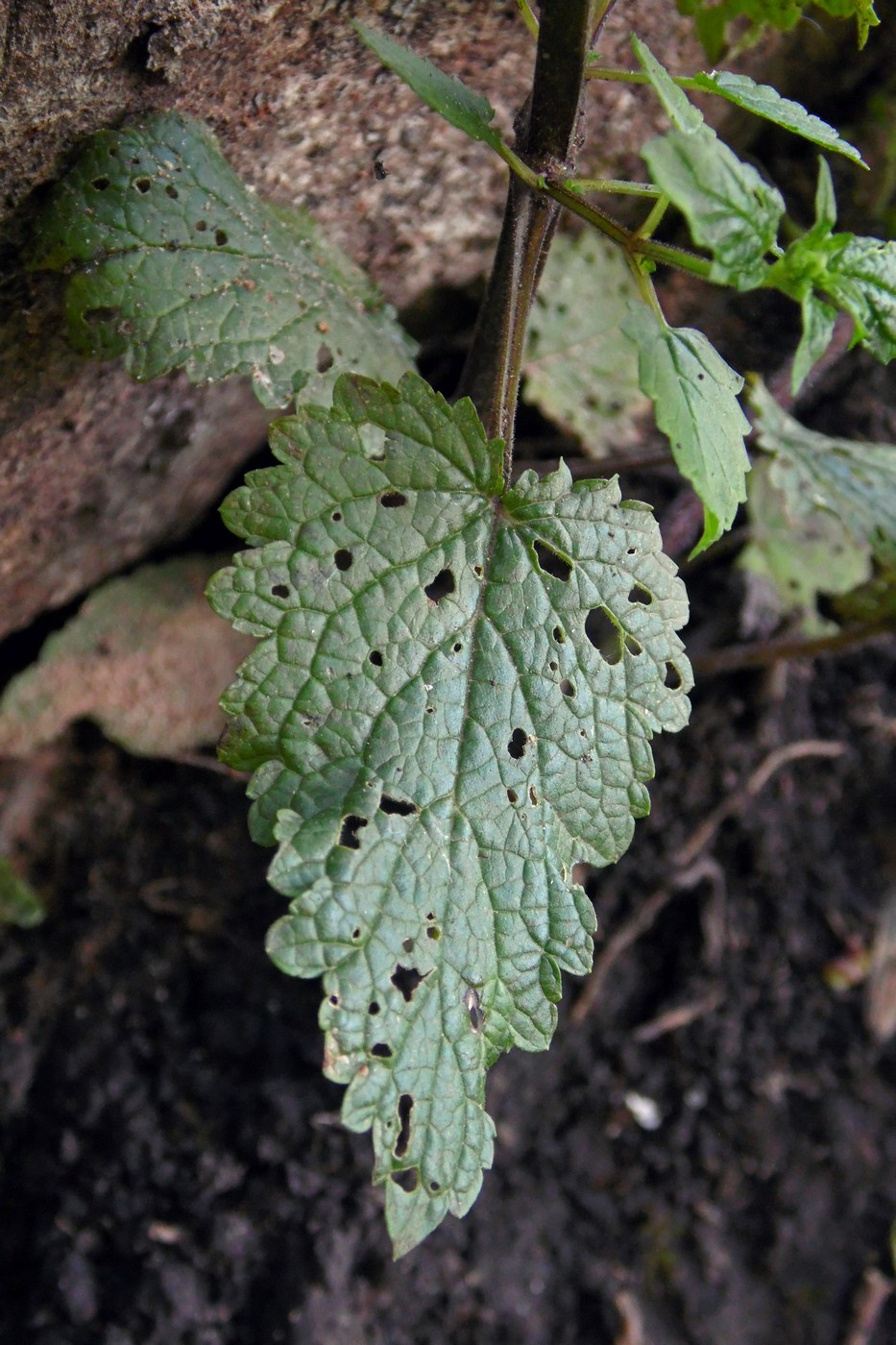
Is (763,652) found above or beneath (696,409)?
beneath

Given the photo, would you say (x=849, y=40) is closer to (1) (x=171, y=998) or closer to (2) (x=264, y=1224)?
(1) (x=171, y=998)

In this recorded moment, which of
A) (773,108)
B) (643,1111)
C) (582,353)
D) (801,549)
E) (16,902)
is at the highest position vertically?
(773,108)

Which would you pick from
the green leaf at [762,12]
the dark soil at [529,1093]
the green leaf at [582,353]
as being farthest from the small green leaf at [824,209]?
the dark soil at [529,1093]

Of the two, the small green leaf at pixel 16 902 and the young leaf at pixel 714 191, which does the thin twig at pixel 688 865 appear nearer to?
the small green leaf at pixel 16 902

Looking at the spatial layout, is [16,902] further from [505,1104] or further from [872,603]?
[872,603]

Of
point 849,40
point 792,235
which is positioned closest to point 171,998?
point 792,235

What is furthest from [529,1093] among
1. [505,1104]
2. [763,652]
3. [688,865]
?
[763,652]

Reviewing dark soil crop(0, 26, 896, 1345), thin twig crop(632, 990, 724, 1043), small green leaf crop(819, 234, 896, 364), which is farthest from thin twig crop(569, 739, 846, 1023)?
small green leaf crop(819, 234, 896, 364)

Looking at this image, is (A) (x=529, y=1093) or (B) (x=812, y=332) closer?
(B) (x=812, y=332)
